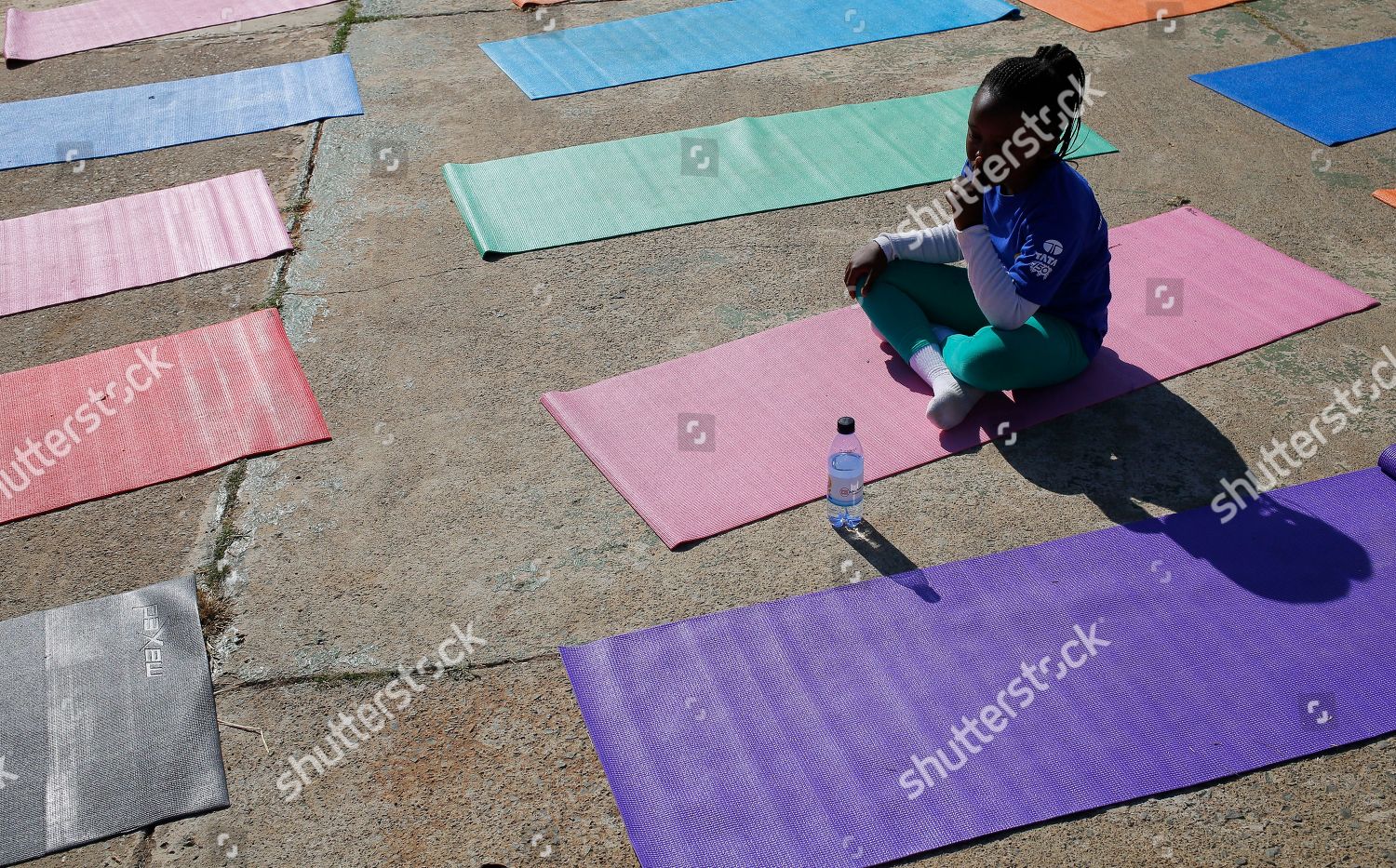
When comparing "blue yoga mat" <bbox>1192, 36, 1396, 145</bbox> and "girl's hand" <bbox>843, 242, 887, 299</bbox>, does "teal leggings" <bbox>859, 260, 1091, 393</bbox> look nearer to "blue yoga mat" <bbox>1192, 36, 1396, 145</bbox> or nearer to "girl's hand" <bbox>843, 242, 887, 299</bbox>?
"girl's hand" <bbox>843, 242, 887, 299</bbox>

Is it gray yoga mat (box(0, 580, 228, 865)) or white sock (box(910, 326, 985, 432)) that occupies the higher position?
white sock (box(910, 326, 985, 432))

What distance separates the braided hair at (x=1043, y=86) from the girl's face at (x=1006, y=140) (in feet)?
0.07

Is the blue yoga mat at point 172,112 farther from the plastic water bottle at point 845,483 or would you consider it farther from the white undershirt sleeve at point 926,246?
the plastic water bottle at point 845,483

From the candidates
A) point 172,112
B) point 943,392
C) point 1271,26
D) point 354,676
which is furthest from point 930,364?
point 172,112

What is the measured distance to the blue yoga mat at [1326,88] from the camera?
4.94 metres

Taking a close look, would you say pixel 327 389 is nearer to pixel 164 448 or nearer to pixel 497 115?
pixel 164 448

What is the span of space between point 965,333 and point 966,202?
0.55 metres

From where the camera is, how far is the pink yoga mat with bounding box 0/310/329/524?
10.9ft

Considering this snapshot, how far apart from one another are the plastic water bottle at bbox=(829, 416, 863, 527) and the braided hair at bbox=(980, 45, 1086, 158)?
0.95 m

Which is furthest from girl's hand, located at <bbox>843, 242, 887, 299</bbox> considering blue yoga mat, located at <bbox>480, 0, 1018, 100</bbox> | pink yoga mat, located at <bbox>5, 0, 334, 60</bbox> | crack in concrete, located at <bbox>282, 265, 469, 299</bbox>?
pink yoga mat, located at <bbox>5, 0, 334, 60</bbox>

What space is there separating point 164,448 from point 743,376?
181 cm

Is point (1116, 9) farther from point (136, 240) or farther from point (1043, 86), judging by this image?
point (136, 240)

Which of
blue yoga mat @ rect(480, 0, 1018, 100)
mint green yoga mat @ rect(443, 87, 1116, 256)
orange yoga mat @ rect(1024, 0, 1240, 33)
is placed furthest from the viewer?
orange yoga mat @ rect(1024, 0, 1240, 33)

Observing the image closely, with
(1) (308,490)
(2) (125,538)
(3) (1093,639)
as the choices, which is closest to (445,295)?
(1) (308,490)
